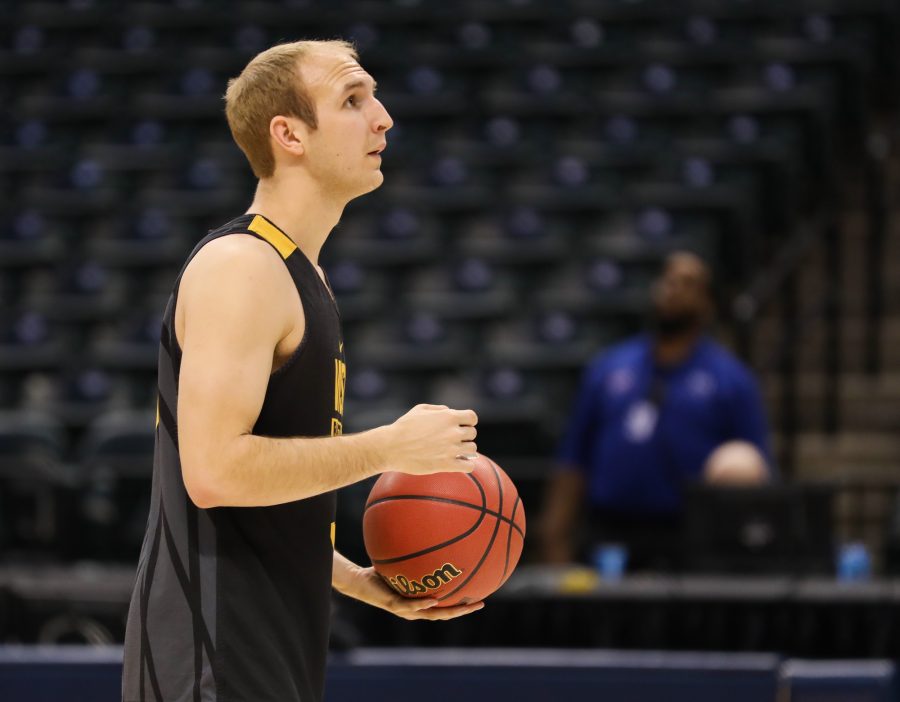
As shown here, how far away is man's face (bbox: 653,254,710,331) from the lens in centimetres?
684

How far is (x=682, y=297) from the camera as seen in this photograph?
682 centimetres

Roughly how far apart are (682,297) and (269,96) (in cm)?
443

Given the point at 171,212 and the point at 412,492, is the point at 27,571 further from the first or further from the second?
the point at 171,212

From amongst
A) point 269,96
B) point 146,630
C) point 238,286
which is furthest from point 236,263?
point 146,630

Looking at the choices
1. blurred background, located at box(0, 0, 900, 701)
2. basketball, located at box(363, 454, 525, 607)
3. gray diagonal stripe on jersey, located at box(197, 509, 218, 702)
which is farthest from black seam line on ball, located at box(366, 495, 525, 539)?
blurred background, located at box(0, 0, 900, 701)

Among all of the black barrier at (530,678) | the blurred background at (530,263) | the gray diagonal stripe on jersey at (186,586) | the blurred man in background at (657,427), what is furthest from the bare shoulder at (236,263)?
the blurred man in background at (657,427)

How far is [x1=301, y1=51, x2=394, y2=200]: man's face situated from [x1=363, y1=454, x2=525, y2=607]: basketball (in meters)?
0.61

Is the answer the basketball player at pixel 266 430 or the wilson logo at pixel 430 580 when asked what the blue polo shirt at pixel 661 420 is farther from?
the basketball player at pixel 266 430

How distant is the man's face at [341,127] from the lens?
104 inches

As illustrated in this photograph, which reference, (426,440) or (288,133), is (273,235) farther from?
(426,440)

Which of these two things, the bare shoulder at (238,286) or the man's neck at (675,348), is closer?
the bare shoulder at (238,286)

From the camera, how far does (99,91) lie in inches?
501

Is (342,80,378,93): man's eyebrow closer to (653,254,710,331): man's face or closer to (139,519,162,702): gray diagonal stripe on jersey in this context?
(139,519,162,702): gray diagonal stripe on jersey

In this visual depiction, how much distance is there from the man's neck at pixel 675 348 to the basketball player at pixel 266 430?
435 centimetres
